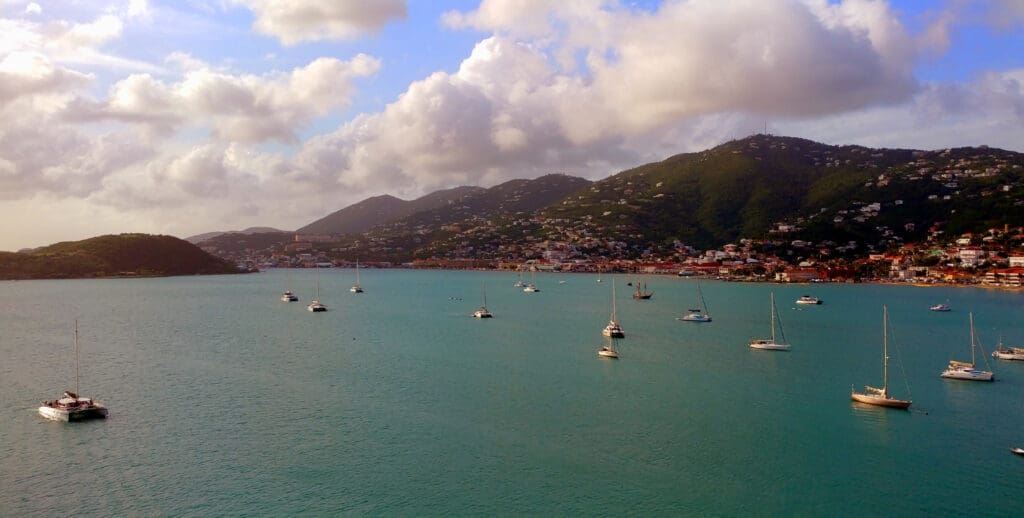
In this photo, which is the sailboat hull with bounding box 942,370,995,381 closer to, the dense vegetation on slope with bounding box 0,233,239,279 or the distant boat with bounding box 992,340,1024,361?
the distant boat with bounding box 992,340,1024,361

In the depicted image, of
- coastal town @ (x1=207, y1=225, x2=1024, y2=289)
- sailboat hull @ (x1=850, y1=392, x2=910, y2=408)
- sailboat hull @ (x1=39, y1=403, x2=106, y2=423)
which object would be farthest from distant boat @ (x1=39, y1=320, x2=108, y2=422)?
coastal town @ (x1=207, y1=225, x2=1024, y2=289)

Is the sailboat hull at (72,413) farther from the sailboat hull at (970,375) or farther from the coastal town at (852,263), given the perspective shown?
the coastal town at (852,263)

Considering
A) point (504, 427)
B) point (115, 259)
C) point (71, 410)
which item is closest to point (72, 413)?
point (71, 410)

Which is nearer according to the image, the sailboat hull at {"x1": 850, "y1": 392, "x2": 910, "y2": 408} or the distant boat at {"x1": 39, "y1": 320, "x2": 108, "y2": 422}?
the distant boat at {"x1": 39, "y1": 320, "x2": 108, "y2": 422}

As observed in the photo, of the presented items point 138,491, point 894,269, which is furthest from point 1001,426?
point 894,269

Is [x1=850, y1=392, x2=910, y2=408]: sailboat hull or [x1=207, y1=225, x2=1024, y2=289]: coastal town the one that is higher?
[x1=207, y1=225, x2=1024, y2=289]: coastal town

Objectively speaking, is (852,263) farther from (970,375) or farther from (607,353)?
(607,353)

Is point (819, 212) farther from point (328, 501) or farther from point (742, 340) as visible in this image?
point (328, 501)

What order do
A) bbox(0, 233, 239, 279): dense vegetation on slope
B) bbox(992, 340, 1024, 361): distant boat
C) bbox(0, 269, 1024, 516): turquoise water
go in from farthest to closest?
bbox(0, 233, 239, 279): dense vegetation on slope → bbox(992, 340, 1024, 361): distant boat → bbox(0, 269, 1024, 516): turquoise water
